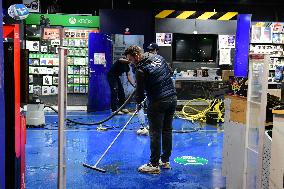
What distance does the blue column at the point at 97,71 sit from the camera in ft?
37.9

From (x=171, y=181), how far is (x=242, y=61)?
21.0 feet

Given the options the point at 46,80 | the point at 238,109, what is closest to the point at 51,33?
the point at 46,80

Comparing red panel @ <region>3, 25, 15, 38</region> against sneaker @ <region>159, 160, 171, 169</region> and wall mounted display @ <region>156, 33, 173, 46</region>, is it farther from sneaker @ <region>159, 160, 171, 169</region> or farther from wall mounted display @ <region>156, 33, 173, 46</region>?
wall mounted display @ <region>156, 33, 173, 46</region>

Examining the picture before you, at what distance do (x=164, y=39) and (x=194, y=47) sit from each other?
3.73 ft

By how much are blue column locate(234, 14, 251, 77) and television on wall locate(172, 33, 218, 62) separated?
162cm

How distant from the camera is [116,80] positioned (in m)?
11.2

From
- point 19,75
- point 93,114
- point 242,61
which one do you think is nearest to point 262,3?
point 242,61

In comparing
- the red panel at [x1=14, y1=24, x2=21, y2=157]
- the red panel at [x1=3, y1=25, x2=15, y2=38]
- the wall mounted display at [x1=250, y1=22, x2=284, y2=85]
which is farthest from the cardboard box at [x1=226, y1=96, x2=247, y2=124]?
the wall mounted display at [x1=250, y1=22, x2=284, y2=85]

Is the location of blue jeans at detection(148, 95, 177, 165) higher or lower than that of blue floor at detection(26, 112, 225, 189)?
higher

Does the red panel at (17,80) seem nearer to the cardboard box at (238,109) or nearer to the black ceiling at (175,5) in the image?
the cardboard box at (238,109)

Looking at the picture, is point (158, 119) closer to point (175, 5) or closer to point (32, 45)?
point (32, 45)

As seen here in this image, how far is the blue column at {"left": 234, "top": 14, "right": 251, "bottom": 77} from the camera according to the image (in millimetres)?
10648

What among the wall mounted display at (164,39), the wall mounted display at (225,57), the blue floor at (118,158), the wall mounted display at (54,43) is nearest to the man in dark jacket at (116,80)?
the blue floor at (118,158)

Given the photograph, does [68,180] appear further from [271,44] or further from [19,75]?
[271,44]
